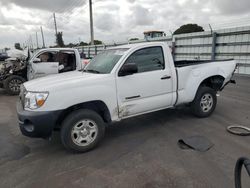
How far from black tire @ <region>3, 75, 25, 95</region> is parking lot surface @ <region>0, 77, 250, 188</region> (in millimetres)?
4323

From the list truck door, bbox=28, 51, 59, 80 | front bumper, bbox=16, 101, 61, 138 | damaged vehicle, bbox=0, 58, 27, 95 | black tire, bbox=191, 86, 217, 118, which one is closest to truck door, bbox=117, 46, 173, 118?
black tire, bbox=191, 86, 217, 118

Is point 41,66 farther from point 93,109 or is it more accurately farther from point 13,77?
point 93,109

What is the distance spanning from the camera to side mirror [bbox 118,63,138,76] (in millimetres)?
3885

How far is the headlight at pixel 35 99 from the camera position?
11.3ft

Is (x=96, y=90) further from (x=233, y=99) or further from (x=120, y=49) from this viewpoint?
(x=233, y=99)

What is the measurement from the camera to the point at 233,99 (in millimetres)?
7020

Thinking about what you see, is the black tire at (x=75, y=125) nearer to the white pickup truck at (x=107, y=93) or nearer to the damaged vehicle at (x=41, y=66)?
the white pickup truck at (x=107, y=93)

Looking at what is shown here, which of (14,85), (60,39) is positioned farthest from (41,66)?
(60,39)

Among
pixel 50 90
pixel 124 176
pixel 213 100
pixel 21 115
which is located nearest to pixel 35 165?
pixel 21 115

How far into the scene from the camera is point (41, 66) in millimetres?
8852

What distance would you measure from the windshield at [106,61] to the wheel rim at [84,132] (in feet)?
3.32

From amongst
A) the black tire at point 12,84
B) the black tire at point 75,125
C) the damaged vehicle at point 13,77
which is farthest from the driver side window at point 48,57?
the black tire at point 75,125

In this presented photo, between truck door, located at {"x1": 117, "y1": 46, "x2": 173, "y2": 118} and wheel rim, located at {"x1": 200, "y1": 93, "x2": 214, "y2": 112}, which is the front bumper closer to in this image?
truck door, located at {"x1": 117, "y1": 46, "x2": 173, "y2": 118}

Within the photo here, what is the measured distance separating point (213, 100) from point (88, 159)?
134 inches
